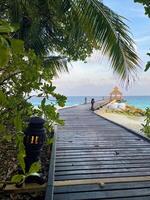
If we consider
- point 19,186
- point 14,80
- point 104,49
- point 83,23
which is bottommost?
point 19,186

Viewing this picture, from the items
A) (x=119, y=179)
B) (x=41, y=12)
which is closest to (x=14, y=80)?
(x=119, y=179)

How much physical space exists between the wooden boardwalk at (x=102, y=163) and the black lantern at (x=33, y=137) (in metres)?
0.63

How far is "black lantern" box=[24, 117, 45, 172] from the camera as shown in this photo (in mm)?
4617

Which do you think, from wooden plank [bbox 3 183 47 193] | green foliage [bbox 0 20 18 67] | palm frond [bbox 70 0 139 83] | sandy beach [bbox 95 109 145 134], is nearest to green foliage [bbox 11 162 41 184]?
green foliage [bbox 0 20 18 67]

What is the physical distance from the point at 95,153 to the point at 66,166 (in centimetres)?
137

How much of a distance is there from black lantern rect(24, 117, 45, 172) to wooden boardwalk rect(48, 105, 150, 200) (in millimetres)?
628

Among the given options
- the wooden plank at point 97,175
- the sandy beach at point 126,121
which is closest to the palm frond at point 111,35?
the wooden plank at point 97,175

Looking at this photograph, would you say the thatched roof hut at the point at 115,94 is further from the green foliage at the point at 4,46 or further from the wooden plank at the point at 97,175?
the green foliage at the point at 4,46

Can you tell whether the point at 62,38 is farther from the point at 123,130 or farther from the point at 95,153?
the point at 95,153

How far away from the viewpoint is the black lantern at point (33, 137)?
4.62 metres

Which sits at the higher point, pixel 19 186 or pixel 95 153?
pixel 95 153

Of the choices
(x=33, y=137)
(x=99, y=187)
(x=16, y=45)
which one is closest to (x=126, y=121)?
(x=99, y=187)

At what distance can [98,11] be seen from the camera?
20.6 feet

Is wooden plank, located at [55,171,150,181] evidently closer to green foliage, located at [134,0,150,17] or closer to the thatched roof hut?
green foliage, located at [134,0,150,17]
